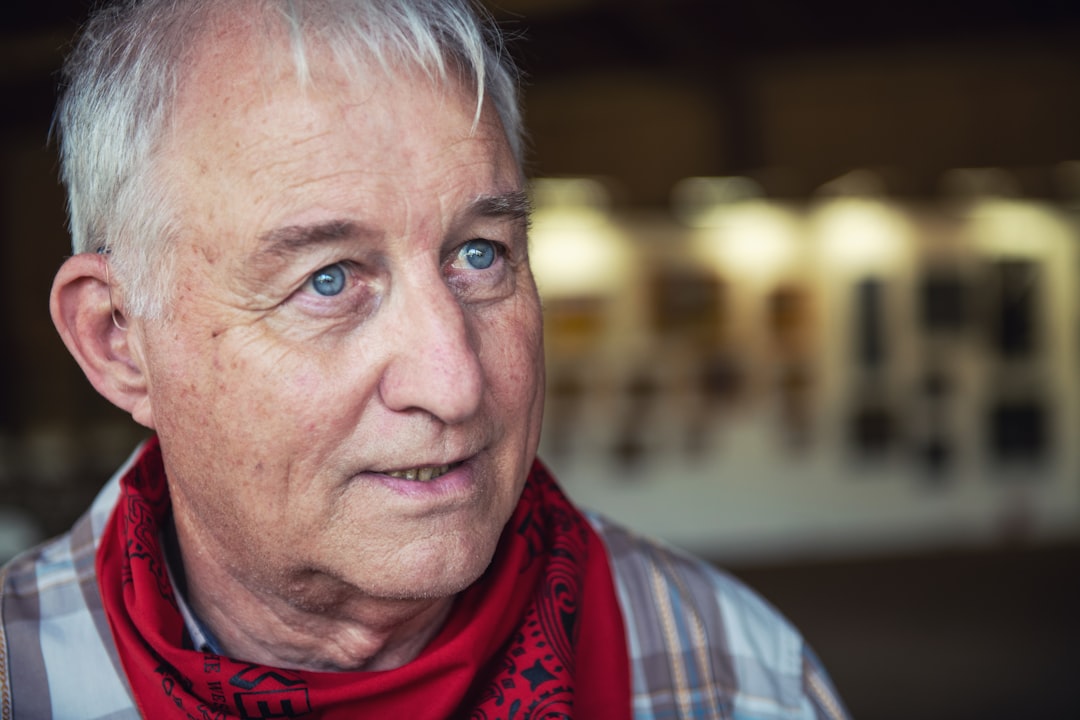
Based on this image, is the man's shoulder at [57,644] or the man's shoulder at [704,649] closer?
the man's shoulder at [57,644]

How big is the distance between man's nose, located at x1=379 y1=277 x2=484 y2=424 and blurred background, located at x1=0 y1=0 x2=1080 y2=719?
5617 millimetres

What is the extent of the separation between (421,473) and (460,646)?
8.2 inches

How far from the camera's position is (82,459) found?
6305 millimetres

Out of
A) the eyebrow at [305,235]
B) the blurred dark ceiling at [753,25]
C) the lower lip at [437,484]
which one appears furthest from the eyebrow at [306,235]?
the blurred dark ceiling at [753,25]

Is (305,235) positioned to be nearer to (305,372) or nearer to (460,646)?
(305,372)

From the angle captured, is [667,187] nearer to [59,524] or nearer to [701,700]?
[59,524]

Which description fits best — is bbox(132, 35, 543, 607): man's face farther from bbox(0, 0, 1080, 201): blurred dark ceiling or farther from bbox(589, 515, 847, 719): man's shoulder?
bbox(0, 0, 1080, 201): blurred dark ceiling

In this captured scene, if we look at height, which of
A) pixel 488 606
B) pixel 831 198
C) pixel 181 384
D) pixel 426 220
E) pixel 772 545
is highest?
pixel 831 198

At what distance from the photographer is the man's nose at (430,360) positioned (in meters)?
1.00

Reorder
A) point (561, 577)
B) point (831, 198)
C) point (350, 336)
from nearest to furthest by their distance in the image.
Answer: point (350, 336) < point (561, 577) < point (831, 198)

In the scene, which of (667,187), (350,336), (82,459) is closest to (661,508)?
(667,187)

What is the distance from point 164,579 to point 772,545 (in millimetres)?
6257

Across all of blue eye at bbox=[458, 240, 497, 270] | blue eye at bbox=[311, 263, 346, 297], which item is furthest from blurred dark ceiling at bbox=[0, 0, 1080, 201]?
blue eye at bbox=[311, 263, 346, 297]

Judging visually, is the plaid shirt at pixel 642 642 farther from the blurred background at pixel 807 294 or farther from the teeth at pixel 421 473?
the blurred background at pixel 807 294
